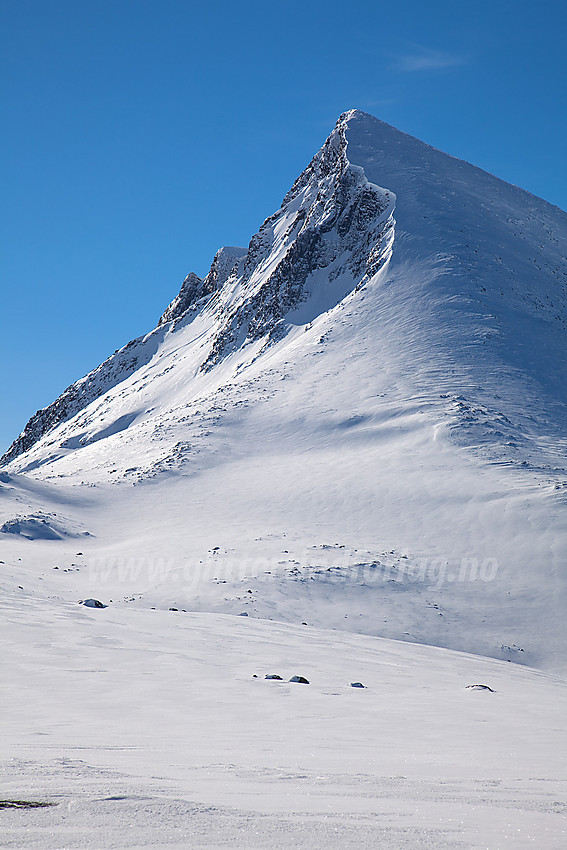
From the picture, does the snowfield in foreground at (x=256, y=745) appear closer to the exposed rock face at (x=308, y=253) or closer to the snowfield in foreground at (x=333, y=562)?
the snowfield in foreground at (x=333, y=562)

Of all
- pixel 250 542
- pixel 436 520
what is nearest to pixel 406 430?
pixel 436 520

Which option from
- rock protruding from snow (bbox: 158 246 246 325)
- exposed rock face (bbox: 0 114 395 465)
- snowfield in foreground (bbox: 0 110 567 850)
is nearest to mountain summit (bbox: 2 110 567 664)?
snowfield in foreground (bbox: 0 110 567 850)

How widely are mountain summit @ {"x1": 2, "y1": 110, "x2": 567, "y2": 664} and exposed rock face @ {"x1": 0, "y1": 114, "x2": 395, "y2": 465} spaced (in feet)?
1.07

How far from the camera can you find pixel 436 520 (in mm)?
26188

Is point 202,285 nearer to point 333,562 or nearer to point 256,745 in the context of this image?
point 333,562

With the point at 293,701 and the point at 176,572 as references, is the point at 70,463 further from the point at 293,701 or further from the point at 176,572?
the point at 293,701

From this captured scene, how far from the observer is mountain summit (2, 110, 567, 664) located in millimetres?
22141

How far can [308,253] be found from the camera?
68.1 metres

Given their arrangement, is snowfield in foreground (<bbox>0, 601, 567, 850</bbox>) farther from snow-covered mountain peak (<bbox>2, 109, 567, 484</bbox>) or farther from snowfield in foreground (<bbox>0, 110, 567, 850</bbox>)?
snow-covered mountain peak (<bbox>2, 109, 567, 484</bbox>)

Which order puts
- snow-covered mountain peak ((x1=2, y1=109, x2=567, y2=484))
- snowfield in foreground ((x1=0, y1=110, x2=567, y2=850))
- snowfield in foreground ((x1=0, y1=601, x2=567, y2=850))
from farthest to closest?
snow-covered mountain peak ((x1=2, y1=109, x2=567, y2=484)) < snowfield in foreground ((x1=0, y1=110, x2=567, y2=850)) < snowfield in foreground ((x1=0, y1=601, x2=567, y2=850))

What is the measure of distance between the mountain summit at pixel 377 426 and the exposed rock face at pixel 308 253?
326mm

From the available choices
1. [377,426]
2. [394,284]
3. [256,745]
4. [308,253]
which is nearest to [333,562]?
[377,426]

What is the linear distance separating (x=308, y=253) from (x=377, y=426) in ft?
119

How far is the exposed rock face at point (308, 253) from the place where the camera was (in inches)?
2436
